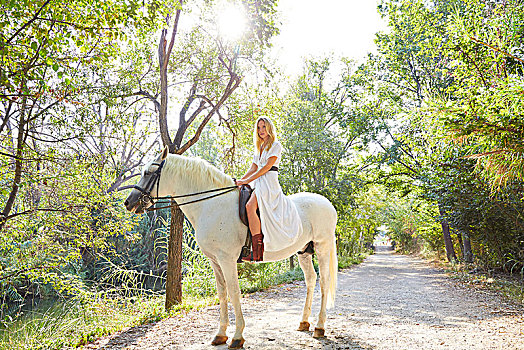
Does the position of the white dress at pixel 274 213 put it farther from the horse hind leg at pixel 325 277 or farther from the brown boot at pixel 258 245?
the horse hind leg at pixel 325 277

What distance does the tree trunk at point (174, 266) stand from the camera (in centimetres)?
653

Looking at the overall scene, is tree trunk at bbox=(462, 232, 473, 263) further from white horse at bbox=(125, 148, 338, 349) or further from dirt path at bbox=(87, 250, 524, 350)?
white horse at bbox=(125, 148, 338, 349)

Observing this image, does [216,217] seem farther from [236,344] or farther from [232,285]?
[236,344]

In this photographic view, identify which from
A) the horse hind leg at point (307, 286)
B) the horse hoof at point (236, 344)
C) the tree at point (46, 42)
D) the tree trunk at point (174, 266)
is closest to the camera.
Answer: the tree at point (46, 42)

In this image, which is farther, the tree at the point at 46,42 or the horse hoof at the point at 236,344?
the horse hoof at the point at 236,344

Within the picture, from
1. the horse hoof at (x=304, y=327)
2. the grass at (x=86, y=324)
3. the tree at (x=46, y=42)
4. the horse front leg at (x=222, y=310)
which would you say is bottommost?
the grass at (x=86, y=324)

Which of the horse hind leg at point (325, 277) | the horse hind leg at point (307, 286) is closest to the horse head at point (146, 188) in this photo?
the horse hind leg at point (307, 286)

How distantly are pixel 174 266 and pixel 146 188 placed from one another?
126 inches

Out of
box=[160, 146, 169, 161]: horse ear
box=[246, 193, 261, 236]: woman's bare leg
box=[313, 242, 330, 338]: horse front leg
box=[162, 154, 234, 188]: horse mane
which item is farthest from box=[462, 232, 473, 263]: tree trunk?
box=[160, 146, 169, 161]: horse ear

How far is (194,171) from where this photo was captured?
13.3 ft

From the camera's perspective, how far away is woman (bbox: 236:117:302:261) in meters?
3.92

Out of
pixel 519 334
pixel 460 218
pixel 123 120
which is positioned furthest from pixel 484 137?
pixel 123 120

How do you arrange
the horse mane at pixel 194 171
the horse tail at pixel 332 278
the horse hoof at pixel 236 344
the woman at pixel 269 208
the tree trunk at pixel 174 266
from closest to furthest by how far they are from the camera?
the horse hoof at pixel 236 344, the woman at pixel 269 208, the horse mane at pixel 194 171, the horse tail at pixel 332 278, the tree trunk at pixel 174 266

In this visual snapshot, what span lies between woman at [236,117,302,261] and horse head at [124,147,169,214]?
92 centimetres
